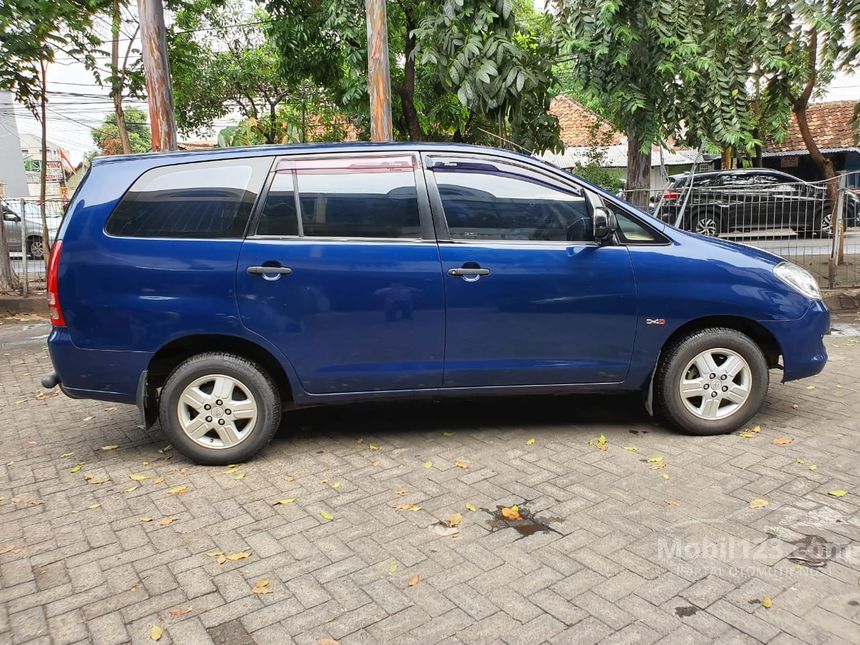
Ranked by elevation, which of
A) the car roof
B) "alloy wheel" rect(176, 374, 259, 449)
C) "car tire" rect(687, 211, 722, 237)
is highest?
the car roof

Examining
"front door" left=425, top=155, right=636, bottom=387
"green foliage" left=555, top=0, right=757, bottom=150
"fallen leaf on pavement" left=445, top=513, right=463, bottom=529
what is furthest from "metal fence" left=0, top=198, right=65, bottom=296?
"fallen leaf on pavement" left=445, top=513, right=463, bottom=529

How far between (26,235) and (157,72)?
189 inches

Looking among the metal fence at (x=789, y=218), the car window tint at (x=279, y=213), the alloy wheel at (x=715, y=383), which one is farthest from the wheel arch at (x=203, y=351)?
the metal fence at (x=789, y=218)

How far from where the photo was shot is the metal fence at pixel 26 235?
1077 centimetres

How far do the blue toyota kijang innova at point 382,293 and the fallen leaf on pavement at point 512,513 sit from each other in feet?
3.14

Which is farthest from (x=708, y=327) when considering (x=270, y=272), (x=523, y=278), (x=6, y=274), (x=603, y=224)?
(x=6, y=274)

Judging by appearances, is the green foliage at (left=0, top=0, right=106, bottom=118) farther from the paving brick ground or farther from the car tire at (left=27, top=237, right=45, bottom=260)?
the paving brick ground

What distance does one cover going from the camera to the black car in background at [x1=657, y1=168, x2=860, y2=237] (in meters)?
8.74

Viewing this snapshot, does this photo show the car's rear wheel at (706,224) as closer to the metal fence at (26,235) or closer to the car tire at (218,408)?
the car tire at (218,408)

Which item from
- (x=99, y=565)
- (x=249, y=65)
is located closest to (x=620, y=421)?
(x=99, y=565)

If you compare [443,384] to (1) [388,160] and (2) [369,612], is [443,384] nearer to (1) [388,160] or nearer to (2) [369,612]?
(1) [388,160]

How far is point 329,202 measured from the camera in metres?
4.17

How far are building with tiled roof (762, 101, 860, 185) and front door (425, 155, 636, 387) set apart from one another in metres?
22.7

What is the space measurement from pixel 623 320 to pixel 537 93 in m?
4.49
